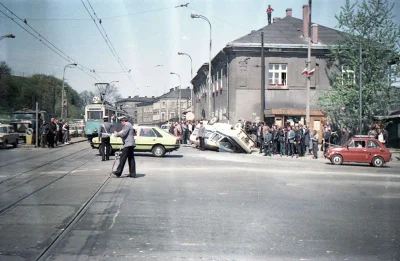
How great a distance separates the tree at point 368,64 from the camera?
3188cm

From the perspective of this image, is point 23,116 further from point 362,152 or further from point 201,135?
point 362,152

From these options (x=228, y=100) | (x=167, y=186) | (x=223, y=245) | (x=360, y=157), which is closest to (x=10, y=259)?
(x=223, y=245)

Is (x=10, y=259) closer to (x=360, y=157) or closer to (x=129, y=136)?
(x=129, y=136)

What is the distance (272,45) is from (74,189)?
1202 inches

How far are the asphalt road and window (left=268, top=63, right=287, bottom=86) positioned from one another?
85.3ft

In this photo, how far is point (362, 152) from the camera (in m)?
21.0

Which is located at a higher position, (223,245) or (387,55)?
(387,55)

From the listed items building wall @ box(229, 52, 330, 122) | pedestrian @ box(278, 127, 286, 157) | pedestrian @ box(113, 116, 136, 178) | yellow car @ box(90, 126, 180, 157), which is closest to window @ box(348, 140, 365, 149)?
pedestrian @ box(278, 127, 286, 157)

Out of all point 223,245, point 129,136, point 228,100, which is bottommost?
point 223,245

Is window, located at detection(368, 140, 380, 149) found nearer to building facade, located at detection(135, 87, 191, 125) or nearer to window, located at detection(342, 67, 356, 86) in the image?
window, located at detection(342, 67, 356, 86)

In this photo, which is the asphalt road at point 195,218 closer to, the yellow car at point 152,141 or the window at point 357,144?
the window at point 357,144

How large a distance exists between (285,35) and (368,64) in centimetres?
997

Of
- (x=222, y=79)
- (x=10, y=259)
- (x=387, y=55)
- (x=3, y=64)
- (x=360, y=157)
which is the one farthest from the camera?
(x=3, y=64)

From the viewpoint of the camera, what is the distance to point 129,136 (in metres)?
13.1
